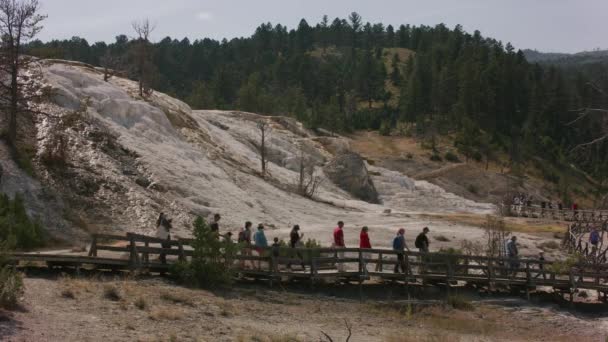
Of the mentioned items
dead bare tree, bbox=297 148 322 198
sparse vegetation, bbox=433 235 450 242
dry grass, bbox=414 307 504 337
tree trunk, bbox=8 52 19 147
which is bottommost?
dry grass, bbox=414 307 504 337

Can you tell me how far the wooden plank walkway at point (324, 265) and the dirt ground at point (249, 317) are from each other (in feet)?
1.71

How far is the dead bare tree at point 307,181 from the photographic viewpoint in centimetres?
4916

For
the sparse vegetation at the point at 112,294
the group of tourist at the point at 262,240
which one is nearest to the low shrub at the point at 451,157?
the group of tourist at the point at 262,240

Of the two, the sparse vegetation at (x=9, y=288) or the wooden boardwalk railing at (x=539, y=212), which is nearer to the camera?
the sparse vegetation at (x=9, y=288)

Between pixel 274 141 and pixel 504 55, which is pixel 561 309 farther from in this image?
pixel 504 55

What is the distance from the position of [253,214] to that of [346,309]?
61.2 ft

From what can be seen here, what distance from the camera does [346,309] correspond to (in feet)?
63.7

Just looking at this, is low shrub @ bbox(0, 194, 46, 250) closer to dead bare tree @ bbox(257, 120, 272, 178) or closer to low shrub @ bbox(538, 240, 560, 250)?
low shrub @ bbox(538, 240, 560, 250)

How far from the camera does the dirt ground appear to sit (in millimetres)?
13750

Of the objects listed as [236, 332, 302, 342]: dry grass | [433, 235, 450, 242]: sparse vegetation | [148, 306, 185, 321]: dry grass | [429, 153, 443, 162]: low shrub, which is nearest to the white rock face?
[433, 235, 450, 242]: sparse vegetation

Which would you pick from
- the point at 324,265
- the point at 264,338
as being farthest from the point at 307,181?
the point at 264,338

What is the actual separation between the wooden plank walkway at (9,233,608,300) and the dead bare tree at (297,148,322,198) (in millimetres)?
23932

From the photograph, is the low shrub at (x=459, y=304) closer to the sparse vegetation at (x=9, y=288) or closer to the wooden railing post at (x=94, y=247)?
the wooden railing post at (x=94, y=247)

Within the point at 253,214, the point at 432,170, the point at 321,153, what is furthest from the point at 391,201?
the point at 253,214
